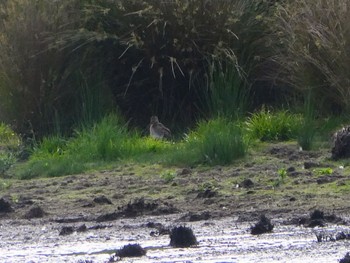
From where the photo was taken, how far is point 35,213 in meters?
10.2

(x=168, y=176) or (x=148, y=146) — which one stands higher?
(x=168, y=176)

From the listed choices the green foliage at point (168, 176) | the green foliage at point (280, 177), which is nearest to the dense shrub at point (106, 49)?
the green foliage at point (168, 176)

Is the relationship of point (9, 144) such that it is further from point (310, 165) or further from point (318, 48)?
point (310, 165)

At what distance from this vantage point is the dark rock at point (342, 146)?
1173 centimetres

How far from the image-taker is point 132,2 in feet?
49.5

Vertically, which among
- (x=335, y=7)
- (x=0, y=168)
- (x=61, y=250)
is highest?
(x=335, y=7)

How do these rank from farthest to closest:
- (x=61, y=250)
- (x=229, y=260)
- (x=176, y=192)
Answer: (x=176, y=192), (x=61, y=250), (x=229, y=260)

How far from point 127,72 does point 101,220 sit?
6087mm

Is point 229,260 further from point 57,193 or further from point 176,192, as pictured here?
point 57,193

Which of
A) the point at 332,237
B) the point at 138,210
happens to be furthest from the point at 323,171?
the point at 332,237

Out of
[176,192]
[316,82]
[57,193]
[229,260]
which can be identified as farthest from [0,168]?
[229,260]

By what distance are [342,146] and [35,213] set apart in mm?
3426

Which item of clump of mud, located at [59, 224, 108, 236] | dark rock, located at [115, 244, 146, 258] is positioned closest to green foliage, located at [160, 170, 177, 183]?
clump of mud, located at [59, 224, 108, 236]

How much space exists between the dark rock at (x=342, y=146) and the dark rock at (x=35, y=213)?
3.28 metres
